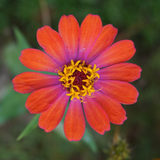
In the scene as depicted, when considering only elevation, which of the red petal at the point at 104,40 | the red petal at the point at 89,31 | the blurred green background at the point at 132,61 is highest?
the red petal at the point at 89,31

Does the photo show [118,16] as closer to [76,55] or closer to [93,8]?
[93,8]

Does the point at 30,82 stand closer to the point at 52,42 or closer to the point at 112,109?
the point at 52,42

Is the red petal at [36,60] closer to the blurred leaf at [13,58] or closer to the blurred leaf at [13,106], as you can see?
the blurred leaf at [13,106]

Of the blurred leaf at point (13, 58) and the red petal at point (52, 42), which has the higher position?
the red petal at point (52, 42)

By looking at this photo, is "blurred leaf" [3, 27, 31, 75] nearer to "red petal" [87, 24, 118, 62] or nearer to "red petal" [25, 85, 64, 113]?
"red petal" [25, 85, 64, 113]

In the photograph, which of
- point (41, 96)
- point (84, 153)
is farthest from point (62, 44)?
point (84, 153)

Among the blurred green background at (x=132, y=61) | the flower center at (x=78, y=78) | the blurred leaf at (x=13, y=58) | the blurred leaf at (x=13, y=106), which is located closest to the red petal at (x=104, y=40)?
the flower center at (x=78, y=78)

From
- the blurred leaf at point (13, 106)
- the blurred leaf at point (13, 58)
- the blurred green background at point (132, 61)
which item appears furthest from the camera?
the blurred green background at point (132, 61)
